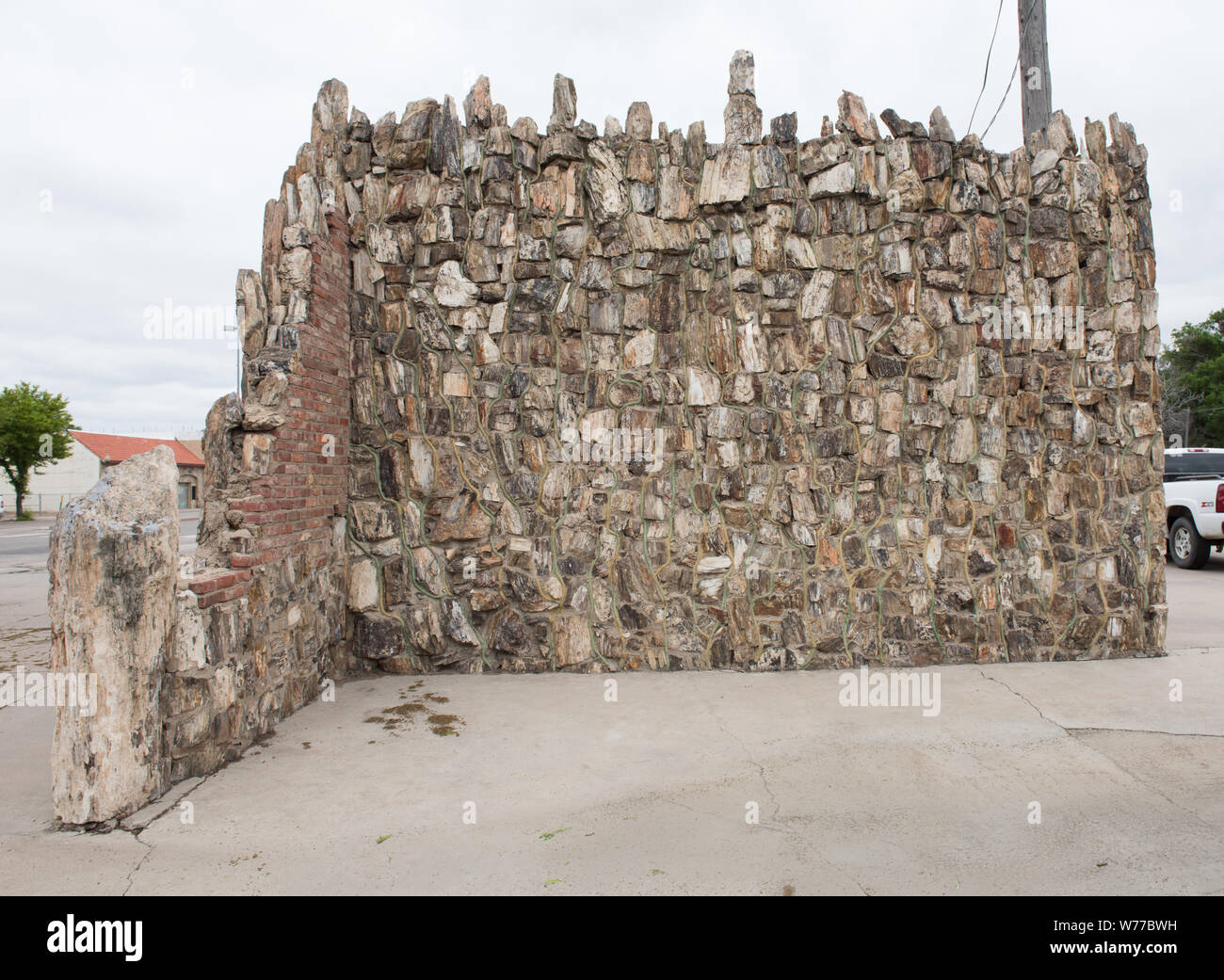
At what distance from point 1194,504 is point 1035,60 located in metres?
6.96

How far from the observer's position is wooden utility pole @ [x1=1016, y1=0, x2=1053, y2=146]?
773 centimetres

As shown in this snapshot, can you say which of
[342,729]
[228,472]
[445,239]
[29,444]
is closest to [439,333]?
[445,239]

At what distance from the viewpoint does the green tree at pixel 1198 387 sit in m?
30.1

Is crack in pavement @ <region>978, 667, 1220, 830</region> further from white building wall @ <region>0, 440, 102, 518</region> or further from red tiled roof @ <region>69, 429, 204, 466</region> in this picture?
white building wall @ <region>0, 440, 102, 518</region>

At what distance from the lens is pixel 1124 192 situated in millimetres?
5734

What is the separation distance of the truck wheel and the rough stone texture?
520 inches

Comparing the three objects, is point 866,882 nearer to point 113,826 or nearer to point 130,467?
point 113,826

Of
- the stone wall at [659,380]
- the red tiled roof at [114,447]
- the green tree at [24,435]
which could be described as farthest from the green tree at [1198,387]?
the red tiled roof at [114,447]

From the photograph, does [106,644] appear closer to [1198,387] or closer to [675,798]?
[675,798]

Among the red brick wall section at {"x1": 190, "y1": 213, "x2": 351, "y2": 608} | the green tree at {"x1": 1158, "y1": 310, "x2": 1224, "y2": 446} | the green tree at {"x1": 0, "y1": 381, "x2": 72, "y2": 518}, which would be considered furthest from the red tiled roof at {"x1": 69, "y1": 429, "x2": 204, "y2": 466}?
the green tree at {"x1": 1158, "y1": 310, "x2": 1224, "y2": 446}

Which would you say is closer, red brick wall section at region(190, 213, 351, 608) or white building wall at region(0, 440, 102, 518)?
red brick wall section at region(190, 213, 351, 608)

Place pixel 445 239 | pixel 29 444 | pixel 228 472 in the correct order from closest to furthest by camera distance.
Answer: pixel 228 472, pixel 445 239, pixel 29 444

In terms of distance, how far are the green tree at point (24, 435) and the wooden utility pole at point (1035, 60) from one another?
117 ft
